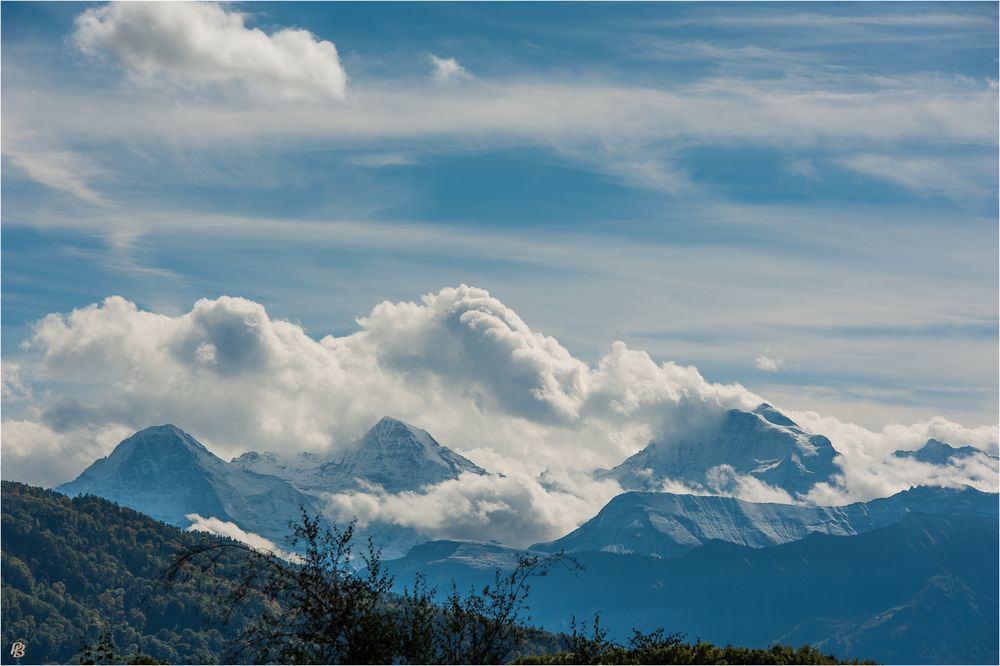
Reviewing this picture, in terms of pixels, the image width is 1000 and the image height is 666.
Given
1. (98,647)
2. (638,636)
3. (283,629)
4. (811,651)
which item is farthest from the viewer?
(811,651)

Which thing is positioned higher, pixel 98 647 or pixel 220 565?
pixel 220 565

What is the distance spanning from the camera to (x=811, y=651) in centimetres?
6125

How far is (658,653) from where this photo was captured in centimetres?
5441

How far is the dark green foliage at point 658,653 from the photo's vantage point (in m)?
53.1

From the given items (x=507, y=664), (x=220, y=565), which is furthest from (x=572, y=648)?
(x=220, y=565)

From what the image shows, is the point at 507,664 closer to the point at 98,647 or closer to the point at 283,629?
the point at 283,629

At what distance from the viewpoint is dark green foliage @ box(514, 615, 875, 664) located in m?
53.1

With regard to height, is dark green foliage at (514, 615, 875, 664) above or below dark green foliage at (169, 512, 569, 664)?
below

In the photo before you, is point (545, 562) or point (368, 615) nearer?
point (368, 615)

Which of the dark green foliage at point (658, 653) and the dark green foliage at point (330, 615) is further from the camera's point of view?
the dark green foliage at point (658, 653)

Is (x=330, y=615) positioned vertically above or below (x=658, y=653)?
above

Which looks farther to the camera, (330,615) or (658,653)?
(658,653)

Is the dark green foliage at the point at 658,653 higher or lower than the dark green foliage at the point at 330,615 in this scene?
lower

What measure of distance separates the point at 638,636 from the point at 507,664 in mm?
7728
